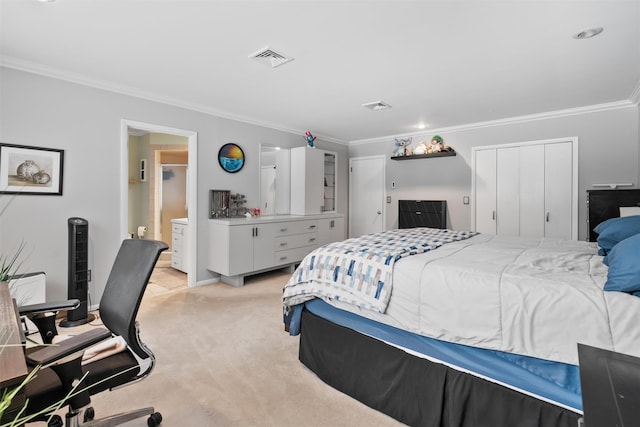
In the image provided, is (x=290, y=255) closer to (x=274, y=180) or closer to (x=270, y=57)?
(x=274, y=180)

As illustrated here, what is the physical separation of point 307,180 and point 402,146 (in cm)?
190

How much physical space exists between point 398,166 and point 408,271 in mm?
4415

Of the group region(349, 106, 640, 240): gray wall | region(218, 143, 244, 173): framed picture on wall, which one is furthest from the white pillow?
region(218, 143, 244, 173): framed picture on wall

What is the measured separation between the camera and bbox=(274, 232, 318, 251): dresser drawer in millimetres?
4828

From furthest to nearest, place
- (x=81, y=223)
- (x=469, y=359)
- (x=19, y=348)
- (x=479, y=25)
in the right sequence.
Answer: (x=81, y=223), (x=479, y=25), (x=469, y=359), (x=19, y=348)

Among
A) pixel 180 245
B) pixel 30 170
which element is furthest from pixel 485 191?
pixel 30 170

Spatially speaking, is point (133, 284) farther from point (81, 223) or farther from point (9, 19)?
point (9, 19)

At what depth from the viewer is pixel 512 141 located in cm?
472

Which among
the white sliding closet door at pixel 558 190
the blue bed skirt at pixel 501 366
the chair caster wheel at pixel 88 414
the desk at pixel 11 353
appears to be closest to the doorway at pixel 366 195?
the white sliding closet door at pixel 558 190

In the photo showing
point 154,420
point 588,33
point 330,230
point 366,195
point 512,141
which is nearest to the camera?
point 154,420

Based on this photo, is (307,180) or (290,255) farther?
(307,180)

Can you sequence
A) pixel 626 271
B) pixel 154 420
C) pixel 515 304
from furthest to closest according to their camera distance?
pixel 154 420 → pixel 515 304 → pixel 626 271

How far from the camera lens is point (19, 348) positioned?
102 cm

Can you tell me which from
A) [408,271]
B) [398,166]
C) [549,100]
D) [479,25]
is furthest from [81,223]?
[549,100]
